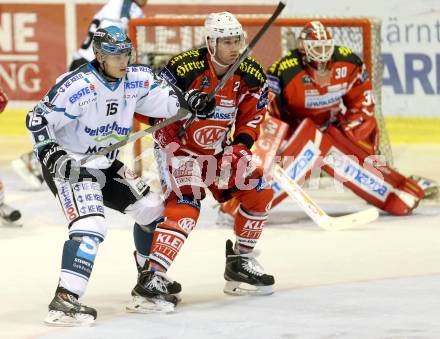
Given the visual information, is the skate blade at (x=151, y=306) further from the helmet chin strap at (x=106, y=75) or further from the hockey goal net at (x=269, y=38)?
the hockey goal net at (x=269, y=38)

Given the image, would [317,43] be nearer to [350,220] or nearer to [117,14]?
[350,220]

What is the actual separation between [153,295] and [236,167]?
69 centimetres

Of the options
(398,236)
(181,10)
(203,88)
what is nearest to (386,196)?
(398,236)

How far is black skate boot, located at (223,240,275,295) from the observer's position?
583 cm

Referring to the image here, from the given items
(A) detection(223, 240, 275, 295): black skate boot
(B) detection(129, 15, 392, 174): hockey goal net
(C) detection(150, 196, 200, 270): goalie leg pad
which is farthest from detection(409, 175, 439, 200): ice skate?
(C) detection(150, 196, 200, 270): goalie leg pad

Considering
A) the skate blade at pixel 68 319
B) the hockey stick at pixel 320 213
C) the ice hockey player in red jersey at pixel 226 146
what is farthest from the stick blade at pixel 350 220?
the skate blade at pixel 68 319

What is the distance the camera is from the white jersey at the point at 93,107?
17.3ft

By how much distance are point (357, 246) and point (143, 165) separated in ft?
7.93

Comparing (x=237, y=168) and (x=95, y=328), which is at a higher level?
(x=237, y=168)

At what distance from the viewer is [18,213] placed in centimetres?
752

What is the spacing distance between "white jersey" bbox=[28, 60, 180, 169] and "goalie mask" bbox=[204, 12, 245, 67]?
30cm

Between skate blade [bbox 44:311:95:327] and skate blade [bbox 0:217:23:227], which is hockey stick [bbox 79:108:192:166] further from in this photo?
skate blade [bbox 0:217:23:227]

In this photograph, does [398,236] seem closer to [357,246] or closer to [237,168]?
[357,246]

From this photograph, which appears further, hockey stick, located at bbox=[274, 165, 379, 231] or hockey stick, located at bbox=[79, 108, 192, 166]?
→ hockey stick, located at bbox=[274, 165, 379, 231]
